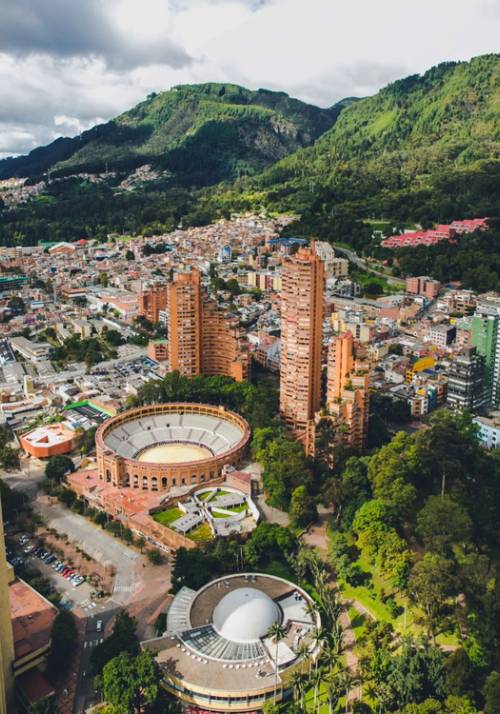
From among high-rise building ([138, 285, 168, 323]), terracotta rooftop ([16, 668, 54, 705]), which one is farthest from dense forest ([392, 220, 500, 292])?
terracotta rooftop ([16, 668, 54, 705])

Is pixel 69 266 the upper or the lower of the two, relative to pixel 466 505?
upper

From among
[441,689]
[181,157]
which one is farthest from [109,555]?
[181,157]

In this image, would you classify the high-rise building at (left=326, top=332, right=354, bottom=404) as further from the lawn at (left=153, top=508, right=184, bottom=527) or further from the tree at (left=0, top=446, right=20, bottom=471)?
the tree at (left=0, top=446, right=20, bottom=471)

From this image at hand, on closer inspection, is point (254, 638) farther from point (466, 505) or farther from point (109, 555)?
point (466, 505)

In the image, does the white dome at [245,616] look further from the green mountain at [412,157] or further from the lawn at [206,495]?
the green mountain at [412,157]

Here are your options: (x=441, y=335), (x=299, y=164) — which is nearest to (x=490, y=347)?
(x=441, y=335)

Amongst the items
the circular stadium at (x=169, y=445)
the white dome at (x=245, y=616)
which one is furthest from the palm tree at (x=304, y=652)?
the circular stadium at (x=169, y=445)
